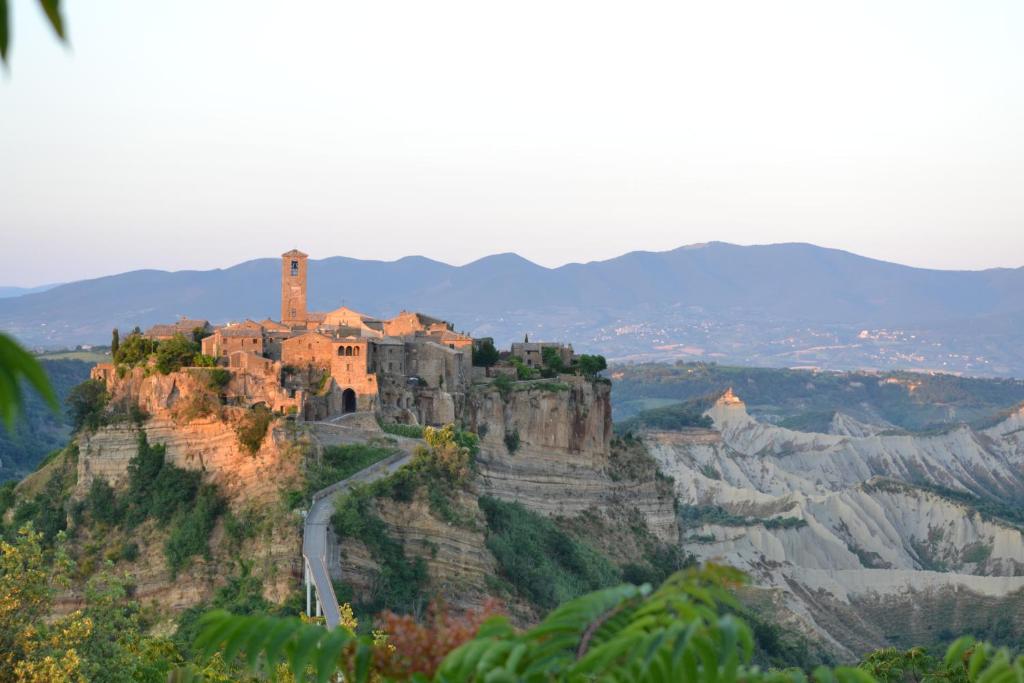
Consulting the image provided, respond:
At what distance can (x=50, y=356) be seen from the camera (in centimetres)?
13150

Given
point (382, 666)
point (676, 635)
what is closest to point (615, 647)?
point (676, 635)

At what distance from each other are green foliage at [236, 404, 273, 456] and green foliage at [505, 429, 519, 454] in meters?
11.5

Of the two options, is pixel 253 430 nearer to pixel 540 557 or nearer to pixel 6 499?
pixel 540 557

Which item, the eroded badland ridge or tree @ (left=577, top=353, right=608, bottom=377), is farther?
tree @ (left=577, top=353, right=608, bottom=377)

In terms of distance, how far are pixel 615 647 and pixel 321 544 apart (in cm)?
2786

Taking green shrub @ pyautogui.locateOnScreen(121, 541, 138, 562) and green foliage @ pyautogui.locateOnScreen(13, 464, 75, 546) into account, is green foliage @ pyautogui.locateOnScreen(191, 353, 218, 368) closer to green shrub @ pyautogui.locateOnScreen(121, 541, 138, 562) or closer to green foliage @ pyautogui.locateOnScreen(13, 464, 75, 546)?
green foliage @ pyautogui.locateOnScreen(13, 464, 75, 546)

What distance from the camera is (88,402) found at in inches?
1784

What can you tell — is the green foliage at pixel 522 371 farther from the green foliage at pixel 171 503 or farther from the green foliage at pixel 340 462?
the green foliage at pixel 171 503

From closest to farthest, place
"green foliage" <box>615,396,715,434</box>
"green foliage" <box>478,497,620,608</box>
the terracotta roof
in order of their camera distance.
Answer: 1. "green foliage" <box>478,497,620,608</box>
2. the terracotta roof
3. "green foliage" <box>615,396,715,434</box>

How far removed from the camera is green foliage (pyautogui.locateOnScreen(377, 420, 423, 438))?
4441 cm

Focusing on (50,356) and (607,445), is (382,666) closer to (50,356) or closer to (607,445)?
(607,445)

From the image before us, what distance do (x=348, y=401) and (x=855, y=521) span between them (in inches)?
2029

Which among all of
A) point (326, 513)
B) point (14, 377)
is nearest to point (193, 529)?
point (326, 513)

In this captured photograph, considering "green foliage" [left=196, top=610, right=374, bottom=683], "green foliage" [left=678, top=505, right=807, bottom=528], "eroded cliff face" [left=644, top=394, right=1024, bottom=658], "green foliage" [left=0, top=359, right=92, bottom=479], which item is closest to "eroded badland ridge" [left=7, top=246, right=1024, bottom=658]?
"eroded cliff face" [left=644, top=394, right=1024, bottom=658]
